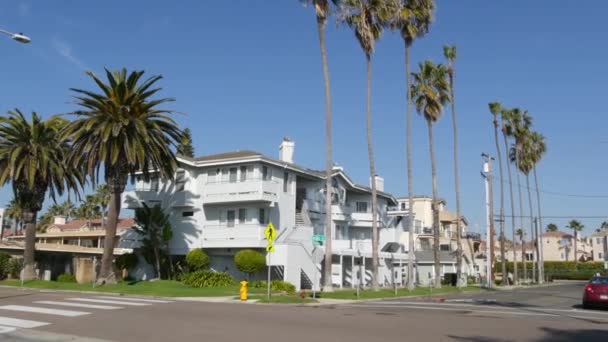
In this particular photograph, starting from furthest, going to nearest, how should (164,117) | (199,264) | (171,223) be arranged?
(171,223), (199,264), (164,117)

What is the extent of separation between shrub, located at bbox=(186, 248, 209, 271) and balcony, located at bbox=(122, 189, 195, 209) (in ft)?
13.6

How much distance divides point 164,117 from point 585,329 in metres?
28.7

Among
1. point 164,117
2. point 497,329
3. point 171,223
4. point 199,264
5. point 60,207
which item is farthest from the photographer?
point 60,207

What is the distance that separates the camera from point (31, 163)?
40188 millimetres

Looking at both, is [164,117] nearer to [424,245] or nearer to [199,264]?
[199,264]

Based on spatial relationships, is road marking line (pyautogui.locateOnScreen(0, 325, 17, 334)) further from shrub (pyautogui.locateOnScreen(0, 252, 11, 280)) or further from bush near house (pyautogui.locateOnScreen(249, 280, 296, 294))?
shrub (pyautogui.locateOnScreen(0, 252, 11, 280))

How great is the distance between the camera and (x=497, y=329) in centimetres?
1483

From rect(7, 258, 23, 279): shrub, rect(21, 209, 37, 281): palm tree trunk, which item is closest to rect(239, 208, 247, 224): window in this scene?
rect(21, 209, 37, 281): palm tree trunk

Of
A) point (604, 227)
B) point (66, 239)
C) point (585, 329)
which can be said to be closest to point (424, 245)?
point (66, 239)

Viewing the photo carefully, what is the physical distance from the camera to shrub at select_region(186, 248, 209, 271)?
4100 centimetres

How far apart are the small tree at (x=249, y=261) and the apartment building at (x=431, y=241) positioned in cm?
2470

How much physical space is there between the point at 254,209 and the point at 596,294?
24213 mm

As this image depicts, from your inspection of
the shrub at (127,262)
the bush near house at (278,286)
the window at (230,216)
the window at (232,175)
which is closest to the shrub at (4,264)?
the shrub at (127,262)

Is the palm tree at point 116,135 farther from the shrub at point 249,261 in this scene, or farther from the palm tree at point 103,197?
the palm tree at point 103,197
